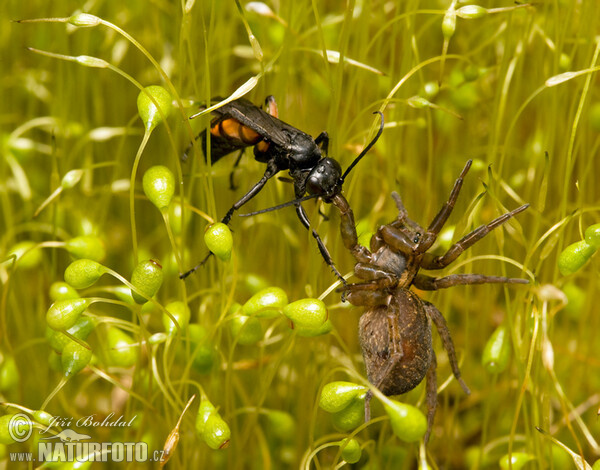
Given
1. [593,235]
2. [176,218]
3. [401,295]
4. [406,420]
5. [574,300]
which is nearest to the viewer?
[406,420]

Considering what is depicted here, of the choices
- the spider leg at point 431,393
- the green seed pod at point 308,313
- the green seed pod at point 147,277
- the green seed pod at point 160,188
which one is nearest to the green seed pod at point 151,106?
the green seed pod at point 160,188

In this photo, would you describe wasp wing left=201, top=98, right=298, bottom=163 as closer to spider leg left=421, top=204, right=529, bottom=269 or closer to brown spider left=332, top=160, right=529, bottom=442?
brown spider left=332, top=160, right=529, bottom=442

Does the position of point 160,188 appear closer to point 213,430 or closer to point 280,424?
point 213,430

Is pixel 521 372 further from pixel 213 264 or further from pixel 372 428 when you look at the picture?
pixel 213 264

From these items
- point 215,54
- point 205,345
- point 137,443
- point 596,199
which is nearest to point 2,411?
point 137,443

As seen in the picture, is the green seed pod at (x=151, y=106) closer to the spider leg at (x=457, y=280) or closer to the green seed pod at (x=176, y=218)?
the green seed pod at (x=176, y=218)

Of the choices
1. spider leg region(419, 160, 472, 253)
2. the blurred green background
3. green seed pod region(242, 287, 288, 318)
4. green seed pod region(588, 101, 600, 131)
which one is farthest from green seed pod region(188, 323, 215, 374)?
green seed pod region(588, 101, 600, 131)

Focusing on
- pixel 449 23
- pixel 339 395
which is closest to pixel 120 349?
pixel 339 395
